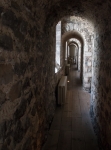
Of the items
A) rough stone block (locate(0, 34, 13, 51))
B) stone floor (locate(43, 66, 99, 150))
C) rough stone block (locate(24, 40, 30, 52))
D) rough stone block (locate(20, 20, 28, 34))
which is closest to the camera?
rough stone block (locate(0, 34, 13, 51))

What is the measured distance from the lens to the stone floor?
244 cm

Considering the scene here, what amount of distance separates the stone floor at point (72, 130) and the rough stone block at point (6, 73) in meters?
1.74

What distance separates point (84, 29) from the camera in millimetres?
5863

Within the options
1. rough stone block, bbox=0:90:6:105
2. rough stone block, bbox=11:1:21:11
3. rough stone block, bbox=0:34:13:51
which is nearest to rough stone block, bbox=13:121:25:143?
rough stone block, bbox=0:90:6:105

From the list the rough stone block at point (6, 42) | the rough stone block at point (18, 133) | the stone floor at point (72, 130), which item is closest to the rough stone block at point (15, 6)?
the rough stone block at point (6, 42)

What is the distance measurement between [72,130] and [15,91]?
6.73ft

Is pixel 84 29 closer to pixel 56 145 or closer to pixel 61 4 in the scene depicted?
pixel 61 4

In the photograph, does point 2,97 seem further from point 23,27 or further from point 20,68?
point 23,27

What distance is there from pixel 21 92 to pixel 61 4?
1.63 meters

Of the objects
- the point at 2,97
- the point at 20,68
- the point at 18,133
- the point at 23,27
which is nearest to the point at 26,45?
the point at 23,27

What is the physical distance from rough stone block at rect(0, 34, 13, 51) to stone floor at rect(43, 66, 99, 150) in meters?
1.90

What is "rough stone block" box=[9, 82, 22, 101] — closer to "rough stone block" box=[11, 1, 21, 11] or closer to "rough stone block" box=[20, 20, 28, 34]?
"rough stone block" box=[20, 20, 28, 34]

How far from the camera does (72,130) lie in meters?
2.91

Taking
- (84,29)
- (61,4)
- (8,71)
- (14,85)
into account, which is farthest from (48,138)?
(84,29)
